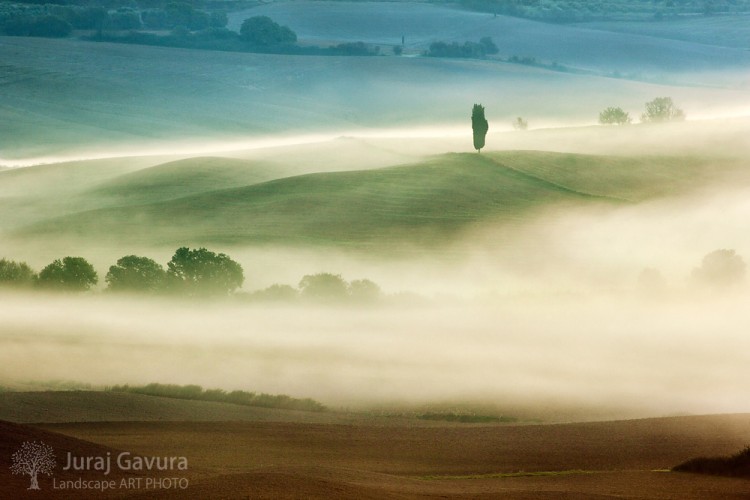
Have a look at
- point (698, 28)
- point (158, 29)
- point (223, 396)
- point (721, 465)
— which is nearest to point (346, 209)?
point (223, 396)

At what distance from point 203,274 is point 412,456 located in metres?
25.6

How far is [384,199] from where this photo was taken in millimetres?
67812

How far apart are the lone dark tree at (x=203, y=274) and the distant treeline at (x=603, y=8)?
13018cm

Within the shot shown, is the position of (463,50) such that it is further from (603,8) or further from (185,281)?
(185,281)

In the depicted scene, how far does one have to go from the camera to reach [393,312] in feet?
139

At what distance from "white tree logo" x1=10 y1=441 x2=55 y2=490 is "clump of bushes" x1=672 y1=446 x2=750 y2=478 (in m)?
10.1

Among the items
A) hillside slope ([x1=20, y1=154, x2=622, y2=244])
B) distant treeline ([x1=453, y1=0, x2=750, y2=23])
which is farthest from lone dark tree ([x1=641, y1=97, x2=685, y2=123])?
distant treeline ([x1=453, y1=0, x2=750, y2=23])

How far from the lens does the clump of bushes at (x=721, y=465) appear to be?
763 inches

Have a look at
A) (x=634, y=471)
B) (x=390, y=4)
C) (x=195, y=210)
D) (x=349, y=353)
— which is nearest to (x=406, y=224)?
(x=195, y=210)

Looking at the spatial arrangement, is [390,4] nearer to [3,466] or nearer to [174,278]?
[174,278]

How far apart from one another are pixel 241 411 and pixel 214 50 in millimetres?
117956

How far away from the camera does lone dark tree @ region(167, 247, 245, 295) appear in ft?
149

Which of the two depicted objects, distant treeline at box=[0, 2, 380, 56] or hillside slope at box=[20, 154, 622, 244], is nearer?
hillside slope at box=[20, 154, 622, 244]

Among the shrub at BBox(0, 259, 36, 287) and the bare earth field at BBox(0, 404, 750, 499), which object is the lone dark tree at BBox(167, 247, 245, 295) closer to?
the shrub at BBox(0, 259, 36, 287)
